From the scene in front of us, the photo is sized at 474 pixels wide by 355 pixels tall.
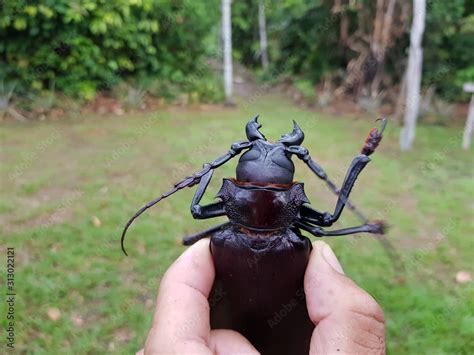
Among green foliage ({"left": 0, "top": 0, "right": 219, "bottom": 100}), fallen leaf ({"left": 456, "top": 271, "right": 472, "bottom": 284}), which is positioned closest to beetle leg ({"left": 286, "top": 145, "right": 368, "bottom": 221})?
fallen leaf ({"left": 456, "top": 271, "right": 472, "bottom": 284})

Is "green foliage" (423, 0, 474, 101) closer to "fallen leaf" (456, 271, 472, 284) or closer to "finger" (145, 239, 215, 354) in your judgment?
"fallen leaf" (456, 271, 472, 284)

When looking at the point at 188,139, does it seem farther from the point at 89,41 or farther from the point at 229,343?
the point at 229,343

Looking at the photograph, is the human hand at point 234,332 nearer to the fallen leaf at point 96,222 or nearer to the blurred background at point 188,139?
the blurred background at point 188,139

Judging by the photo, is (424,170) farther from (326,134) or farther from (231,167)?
(231,167)

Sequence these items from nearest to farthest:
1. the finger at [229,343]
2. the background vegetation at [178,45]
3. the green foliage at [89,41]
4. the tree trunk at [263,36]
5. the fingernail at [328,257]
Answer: the finger at [229,343]
the fingernail at [328,257]
the green foliage at [89,41]
the background vegetation at [178,45]
the tree trunk at [263,36]

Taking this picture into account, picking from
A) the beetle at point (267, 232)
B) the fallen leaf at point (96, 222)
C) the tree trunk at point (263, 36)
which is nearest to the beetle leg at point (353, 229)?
the beetle at point (267, 232)

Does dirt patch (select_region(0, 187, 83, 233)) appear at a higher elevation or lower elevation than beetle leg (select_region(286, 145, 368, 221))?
lower

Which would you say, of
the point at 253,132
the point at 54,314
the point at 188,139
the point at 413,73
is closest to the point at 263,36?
the point at 413,73
